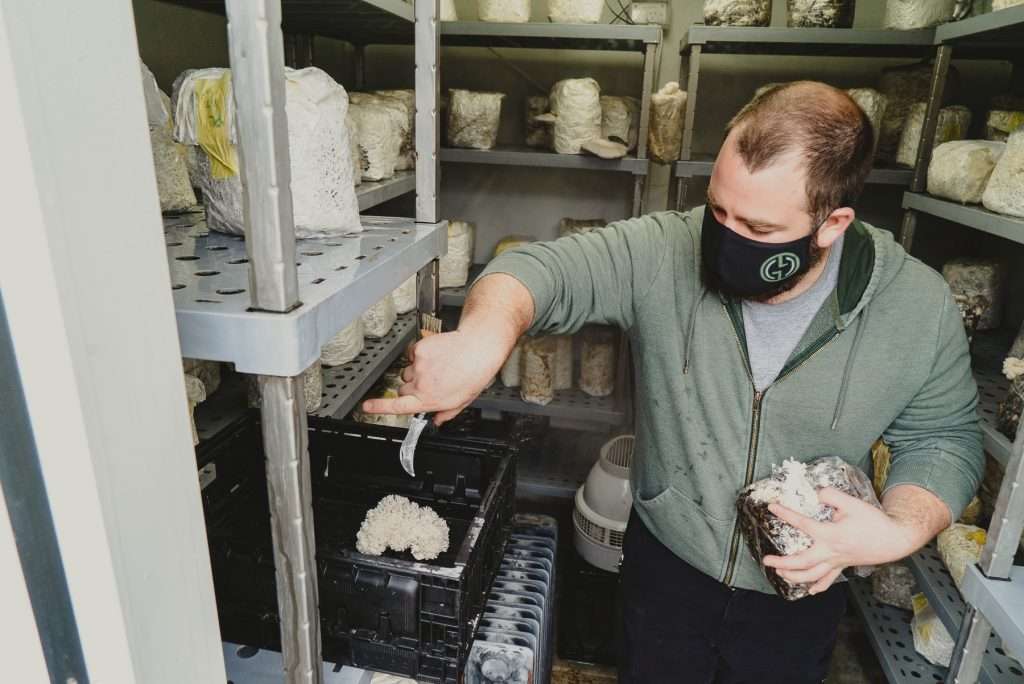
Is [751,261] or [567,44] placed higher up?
[567,44]

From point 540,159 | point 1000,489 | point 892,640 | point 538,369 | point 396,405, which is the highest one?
point 540,159

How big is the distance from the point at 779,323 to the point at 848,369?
156mm

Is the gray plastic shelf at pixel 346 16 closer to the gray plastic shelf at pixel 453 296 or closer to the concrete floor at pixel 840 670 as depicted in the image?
the gray plastic shelf at pixel 453 296

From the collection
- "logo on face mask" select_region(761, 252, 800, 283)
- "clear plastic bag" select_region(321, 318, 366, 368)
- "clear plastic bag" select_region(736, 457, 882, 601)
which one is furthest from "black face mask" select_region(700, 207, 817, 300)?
"clear plastic bag" select_region(321, 318, 366, 368)

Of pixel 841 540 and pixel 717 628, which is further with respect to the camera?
pixel 717 628

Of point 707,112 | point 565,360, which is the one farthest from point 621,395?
point 707,112

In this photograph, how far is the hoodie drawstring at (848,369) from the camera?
1310 mm

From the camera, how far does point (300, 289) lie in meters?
0.76

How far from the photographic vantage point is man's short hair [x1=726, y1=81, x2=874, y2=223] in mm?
1111

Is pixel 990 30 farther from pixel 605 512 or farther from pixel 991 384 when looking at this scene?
pixel 605 512

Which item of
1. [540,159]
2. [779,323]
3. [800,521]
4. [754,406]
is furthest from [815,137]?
[540,159]

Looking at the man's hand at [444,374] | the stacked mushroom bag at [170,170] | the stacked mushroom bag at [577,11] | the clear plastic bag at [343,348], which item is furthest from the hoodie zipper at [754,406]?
the stacked mushroom bag at [577,11]

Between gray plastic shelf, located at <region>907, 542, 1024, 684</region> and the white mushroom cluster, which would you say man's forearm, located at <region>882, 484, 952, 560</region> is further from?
the white mushroom cluster

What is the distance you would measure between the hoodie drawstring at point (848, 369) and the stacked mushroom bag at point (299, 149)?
3.14ft
